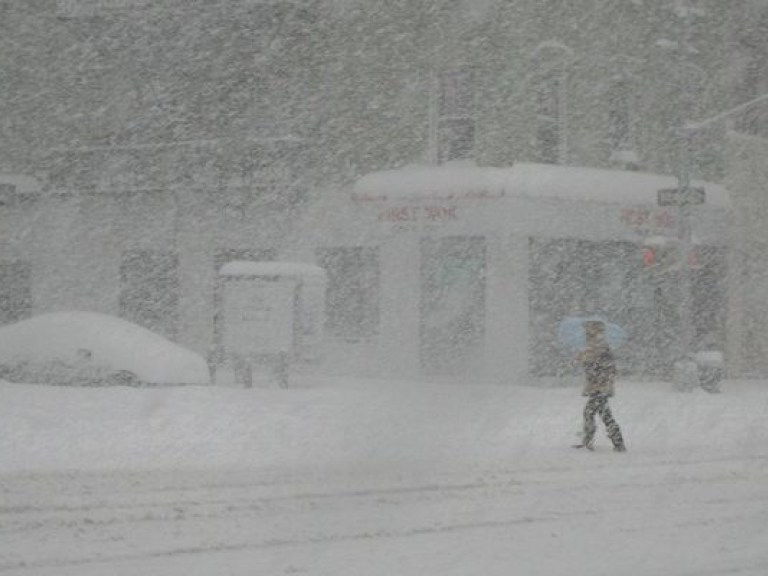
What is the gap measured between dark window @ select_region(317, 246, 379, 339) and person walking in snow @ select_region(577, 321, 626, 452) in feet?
36.4

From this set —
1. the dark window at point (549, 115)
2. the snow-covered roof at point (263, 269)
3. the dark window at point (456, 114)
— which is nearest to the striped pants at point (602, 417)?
the snow-covered roof at point (263, 269)

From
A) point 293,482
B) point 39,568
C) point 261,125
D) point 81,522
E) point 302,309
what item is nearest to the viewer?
point 39,568

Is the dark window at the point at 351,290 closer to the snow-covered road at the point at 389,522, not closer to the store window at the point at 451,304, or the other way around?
the store window at the point at 451,304

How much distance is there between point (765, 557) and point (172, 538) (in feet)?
11.8

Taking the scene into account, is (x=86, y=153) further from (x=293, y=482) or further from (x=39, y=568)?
(x=39, y=568)

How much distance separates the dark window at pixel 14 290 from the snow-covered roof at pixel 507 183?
28.0 ft

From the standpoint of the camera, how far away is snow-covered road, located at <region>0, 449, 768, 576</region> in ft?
22.9

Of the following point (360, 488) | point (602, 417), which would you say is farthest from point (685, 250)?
point (360, 488)

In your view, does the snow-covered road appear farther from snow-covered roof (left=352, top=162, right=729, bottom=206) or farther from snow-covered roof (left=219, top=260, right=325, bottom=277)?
snow-covered roof (left=352, top=162, right=729, bottom=206)

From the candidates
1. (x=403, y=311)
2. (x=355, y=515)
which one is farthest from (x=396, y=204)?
(x=355, y=515)

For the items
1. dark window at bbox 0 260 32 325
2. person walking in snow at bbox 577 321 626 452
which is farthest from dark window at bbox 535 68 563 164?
dark window at bbox 0 260 32 325

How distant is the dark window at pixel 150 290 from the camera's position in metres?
26.6

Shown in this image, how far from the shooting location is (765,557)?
24.0 ft

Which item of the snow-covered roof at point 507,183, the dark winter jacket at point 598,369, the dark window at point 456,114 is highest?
the dark window at point 456,114
